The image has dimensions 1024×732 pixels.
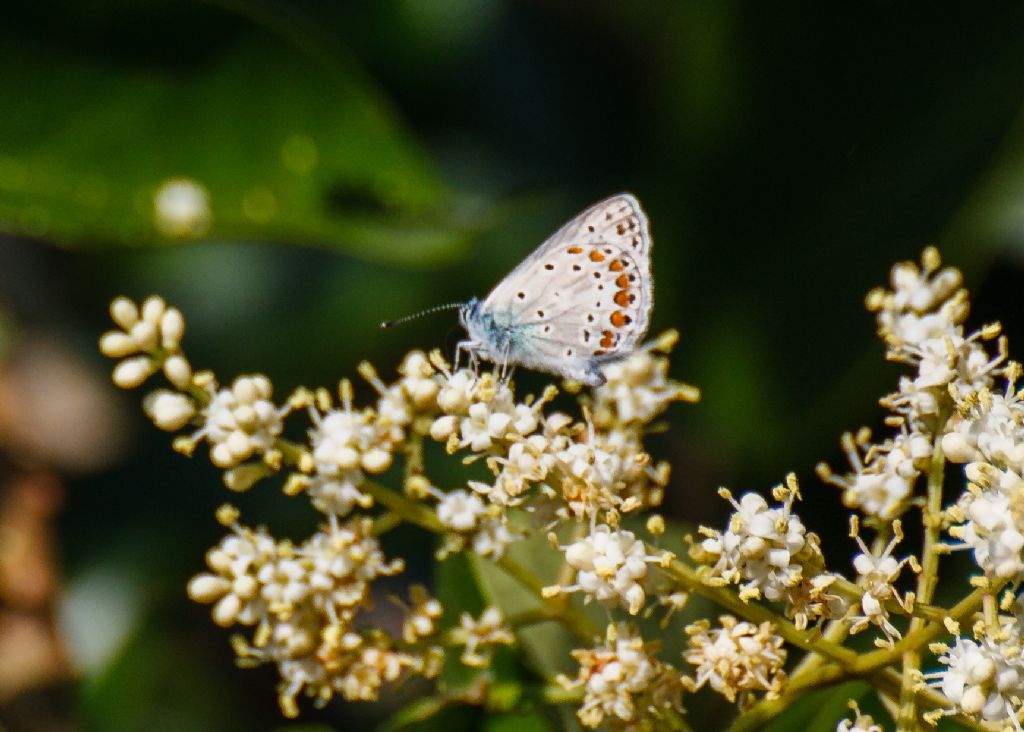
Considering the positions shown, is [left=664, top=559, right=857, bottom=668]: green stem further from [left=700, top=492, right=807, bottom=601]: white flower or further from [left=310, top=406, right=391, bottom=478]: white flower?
[left=310, top=406, right=391, bottom=478]: white flower

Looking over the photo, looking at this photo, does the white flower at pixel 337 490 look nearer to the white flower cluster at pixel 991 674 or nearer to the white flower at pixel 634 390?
the white flower at pixel 634 390

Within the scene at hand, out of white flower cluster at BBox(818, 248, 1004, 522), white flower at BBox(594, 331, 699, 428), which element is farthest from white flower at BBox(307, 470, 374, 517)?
white flower cluster at BBox(818, 248, 1004, 522)

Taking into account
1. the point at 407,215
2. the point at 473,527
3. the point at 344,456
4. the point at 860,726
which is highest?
the point at 407,215

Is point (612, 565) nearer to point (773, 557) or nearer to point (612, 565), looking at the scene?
point (612, 565)

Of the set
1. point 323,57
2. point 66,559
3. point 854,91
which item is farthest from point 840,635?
point 66,559

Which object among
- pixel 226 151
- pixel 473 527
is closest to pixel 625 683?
pixel 473 527

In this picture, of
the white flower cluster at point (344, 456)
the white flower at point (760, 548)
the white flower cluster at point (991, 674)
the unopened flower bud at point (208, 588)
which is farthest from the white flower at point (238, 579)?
the white flower cluster at point (991, 674)
